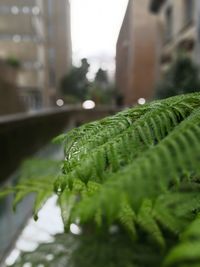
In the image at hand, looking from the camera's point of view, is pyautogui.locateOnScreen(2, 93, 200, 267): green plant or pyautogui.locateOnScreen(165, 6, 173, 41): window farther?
pyautogui.locateOnScreen(165, 6, 173, 41): window

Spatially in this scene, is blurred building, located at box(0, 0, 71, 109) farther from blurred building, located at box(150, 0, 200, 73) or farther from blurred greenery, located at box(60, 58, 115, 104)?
blurred building, located at box(150, 0, 200, 73)

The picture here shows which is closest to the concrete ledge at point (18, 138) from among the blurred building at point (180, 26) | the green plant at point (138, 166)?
the green plant at point (138, 166)

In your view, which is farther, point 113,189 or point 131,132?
point 131,132

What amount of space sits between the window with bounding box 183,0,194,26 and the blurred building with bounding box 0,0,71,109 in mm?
18201

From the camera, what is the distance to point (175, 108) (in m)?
0.67

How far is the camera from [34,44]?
34.6m

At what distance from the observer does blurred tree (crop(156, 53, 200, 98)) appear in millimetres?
7402

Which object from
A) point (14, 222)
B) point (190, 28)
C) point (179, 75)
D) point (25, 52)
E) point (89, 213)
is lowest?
point (89, 213)

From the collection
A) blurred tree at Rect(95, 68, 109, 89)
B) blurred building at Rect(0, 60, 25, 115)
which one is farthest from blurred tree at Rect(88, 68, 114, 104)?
blurred building at Rect(0, 60, 25, 115)

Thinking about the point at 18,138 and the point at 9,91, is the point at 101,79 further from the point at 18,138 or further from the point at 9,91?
the point at 18,138

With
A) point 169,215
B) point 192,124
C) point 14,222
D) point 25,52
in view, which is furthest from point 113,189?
point 25,52

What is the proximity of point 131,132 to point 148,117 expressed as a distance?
0.16 feet

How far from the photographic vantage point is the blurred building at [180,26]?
10.9 metres

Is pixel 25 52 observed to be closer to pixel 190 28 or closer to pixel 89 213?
pixel 190 28
